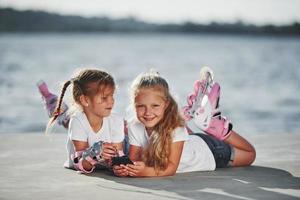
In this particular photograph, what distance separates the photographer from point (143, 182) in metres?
4.77

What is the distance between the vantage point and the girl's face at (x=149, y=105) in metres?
4.91

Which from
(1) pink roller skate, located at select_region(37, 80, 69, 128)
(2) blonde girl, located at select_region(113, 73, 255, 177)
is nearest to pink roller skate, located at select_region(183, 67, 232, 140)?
(2) blonde girl, located at select_region(113, 73, 255, 177)

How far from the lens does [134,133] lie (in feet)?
16.5

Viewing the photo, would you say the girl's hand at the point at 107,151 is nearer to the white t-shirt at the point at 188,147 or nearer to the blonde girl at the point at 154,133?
the blonde girl at the point at 154,133

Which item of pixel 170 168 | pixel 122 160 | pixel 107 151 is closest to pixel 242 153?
pixel 170 168

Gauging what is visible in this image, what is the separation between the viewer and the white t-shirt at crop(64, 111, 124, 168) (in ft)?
16.4

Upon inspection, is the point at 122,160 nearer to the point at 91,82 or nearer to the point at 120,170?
the point at 120,170

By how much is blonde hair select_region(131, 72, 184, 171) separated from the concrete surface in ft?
0.53

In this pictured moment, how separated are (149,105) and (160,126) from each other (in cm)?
17

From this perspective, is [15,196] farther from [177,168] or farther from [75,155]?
[177,168]

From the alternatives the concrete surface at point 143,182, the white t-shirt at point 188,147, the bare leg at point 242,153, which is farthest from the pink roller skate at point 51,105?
the bare leg at point 242,153

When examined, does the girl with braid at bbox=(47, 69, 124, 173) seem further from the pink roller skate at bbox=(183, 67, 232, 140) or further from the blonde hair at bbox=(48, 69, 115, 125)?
the pink roller skate at bbox=(183, 67, 232, 140)

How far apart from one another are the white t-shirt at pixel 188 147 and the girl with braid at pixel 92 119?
126mm

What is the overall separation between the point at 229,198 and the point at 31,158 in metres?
2.00
